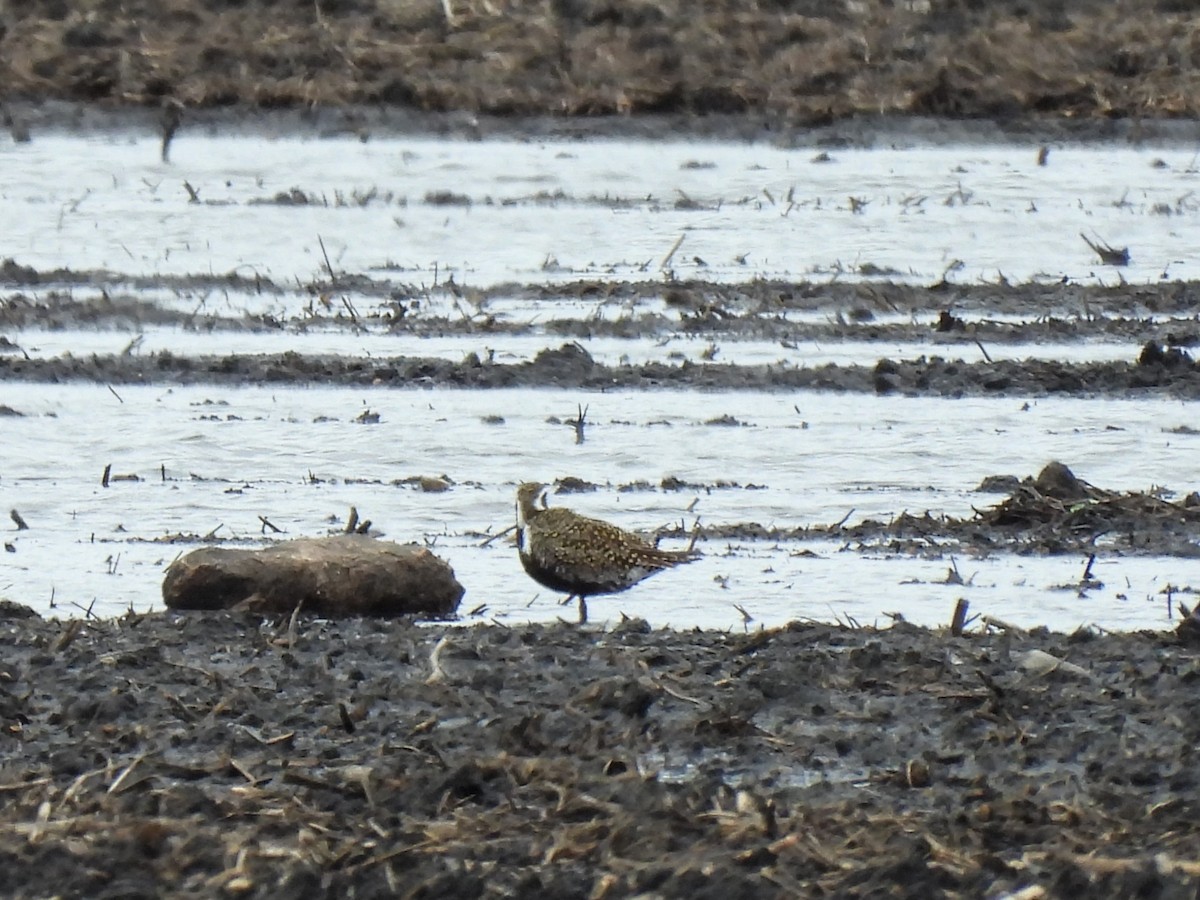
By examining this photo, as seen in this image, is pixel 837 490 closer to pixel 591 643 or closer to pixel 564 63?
pixel 591 643

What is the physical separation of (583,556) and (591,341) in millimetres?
5292

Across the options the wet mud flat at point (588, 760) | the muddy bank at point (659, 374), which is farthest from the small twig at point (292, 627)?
the muddy bank at point (659, 374)

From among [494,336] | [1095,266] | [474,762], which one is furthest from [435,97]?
[474,762]

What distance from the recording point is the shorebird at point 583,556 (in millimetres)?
6906

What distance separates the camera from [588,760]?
195 inches

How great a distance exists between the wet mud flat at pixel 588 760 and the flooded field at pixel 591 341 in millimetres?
848

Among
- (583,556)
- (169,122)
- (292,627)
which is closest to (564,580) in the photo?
(583,556)

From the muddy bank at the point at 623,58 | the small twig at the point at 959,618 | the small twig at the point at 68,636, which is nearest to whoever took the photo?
the small twig at the point at 68,636

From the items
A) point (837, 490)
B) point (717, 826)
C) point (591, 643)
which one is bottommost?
point (837, 490)

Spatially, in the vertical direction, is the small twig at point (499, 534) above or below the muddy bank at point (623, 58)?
above

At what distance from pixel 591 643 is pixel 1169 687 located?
1.36 meters

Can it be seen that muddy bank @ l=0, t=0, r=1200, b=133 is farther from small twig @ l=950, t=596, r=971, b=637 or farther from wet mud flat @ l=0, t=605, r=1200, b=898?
wet mud flat @ l=0, t=605, r=1200, b=898

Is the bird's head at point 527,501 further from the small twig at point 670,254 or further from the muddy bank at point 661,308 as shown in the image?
the small twig at point 670,254

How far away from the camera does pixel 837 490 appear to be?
880 cm
